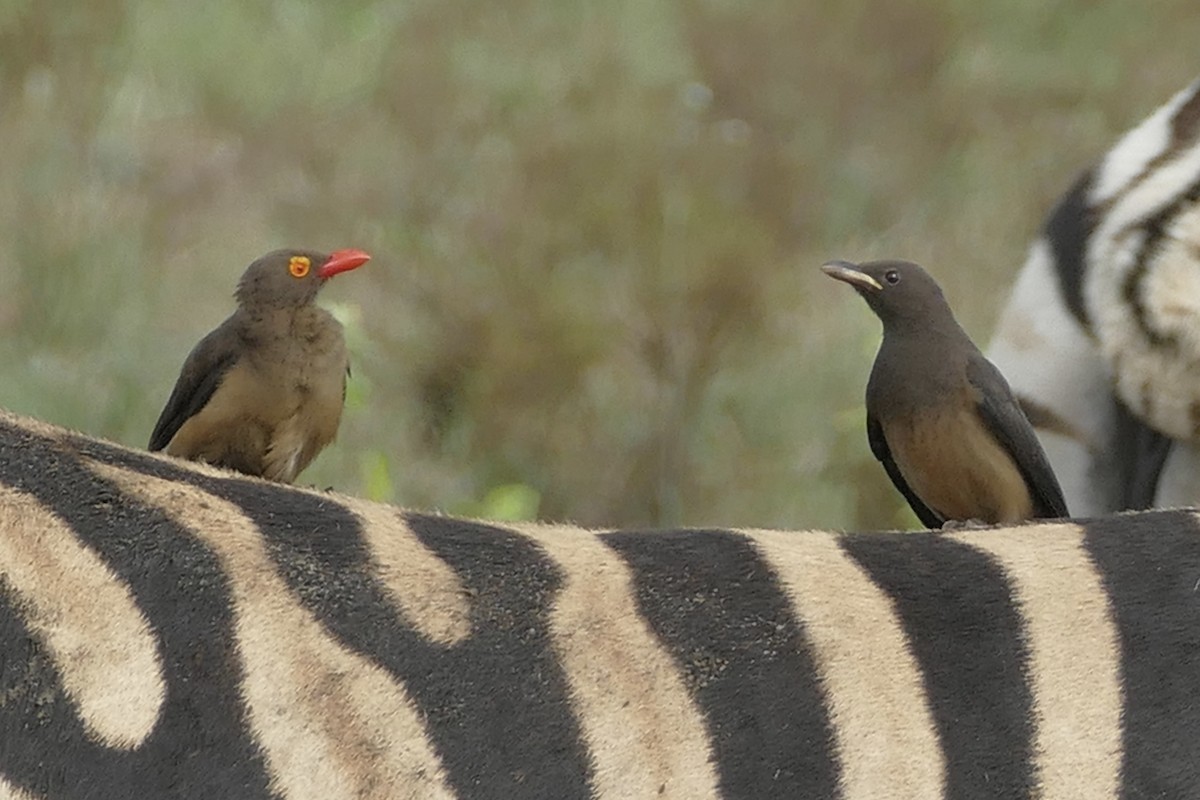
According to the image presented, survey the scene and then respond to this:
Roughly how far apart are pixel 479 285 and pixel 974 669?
2949 mm

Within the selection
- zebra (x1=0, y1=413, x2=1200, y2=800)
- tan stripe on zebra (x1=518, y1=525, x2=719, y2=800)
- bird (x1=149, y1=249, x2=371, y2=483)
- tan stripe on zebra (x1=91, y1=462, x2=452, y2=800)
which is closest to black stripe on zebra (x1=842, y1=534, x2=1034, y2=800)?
zebra (x1=0, y1=413, x2=1200, y2=800)

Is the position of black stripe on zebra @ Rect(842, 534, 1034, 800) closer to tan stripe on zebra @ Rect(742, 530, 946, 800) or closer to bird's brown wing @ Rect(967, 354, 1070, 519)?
tan stripe on zebra @ Rect(742, 530, 946, 800)

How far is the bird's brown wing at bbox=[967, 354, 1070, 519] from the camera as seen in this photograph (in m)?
1.38

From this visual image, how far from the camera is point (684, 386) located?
378 centimetres

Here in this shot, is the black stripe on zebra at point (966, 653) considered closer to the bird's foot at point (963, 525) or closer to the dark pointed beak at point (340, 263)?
the bird's foot at point (963, 525)

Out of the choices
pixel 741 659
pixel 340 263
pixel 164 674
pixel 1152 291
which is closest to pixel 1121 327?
pixel 1152 291

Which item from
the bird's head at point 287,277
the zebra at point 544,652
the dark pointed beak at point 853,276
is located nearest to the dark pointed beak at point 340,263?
the bird's head at point 287,277

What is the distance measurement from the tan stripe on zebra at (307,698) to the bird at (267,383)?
25.7 inches

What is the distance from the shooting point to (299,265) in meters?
1.54

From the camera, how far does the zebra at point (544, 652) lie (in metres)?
0.77

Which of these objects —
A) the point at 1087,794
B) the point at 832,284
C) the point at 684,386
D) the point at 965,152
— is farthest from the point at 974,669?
the point at 965,152

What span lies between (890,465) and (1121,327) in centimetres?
29

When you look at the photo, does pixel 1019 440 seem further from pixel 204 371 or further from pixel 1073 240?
pixel 204 371

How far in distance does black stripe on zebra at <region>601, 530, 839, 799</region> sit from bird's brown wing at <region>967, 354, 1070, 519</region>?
1.71ft
